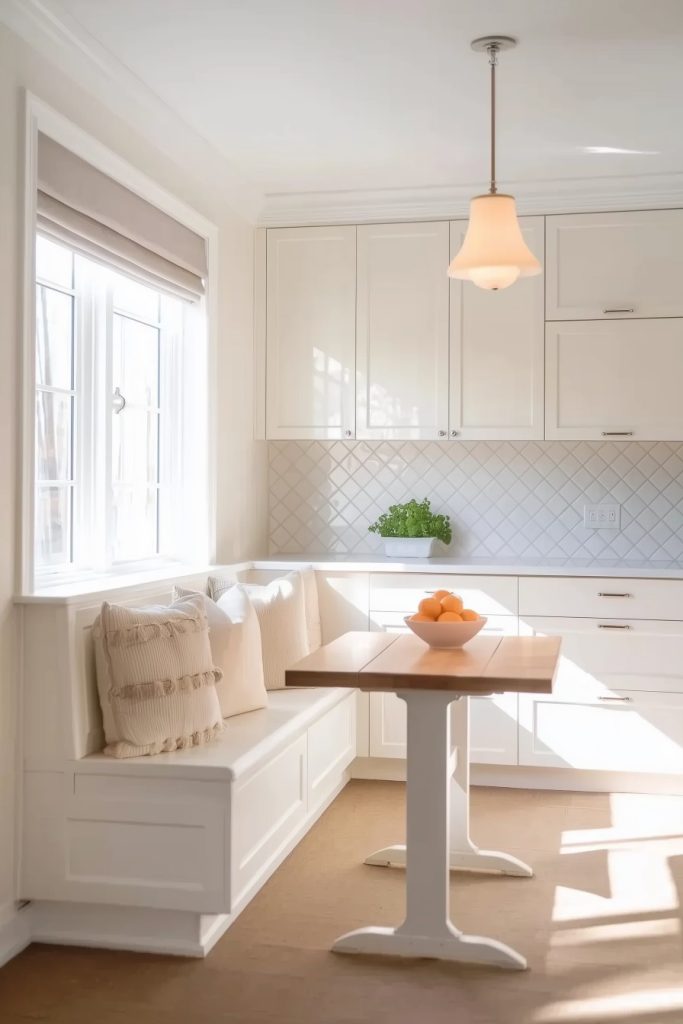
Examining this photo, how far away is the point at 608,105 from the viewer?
12.3 feet

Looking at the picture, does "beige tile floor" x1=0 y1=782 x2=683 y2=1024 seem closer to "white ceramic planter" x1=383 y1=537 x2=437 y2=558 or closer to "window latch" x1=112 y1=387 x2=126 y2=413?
"white ceramic planter" x1=383 y1=537 x2=437 y2=558

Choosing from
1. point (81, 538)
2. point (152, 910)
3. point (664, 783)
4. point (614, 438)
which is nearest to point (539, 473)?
point (614, 438)

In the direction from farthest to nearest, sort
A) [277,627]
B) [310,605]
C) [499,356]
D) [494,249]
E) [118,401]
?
[499,356] → [310,605] → [277,627] → [118,401] → [494,249]

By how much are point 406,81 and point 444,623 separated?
1.75m

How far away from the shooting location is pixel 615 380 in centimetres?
460

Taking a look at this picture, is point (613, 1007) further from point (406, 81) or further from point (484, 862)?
point (406, 81)

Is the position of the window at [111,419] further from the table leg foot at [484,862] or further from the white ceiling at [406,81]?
the table leg foot at [484,862]

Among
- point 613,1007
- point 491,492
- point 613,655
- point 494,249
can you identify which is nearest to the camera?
point 613,1007

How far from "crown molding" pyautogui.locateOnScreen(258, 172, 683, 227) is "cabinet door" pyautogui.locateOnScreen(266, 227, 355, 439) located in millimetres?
73

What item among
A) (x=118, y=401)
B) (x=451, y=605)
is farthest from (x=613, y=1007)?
(x=118, y=401)

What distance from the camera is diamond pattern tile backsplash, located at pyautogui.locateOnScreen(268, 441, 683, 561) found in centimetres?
493

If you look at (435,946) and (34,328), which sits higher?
(34,328)

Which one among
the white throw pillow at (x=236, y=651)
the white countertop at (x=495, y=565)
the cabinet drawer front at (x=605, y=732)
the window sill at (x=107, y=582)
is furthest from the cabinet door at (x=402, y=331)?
the white throw pillow at (x=236, y=651)

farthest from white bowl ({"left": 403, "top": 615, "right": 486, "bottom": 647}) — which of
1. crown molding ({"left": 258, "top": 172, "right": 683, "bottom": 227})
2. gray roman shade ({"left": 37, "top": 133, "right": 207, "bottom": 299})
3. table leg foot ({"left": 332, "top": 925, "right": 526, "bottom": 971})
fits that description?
crown molding ({"left": 258, "top": 172, "right": 683, "bottom": 227})
